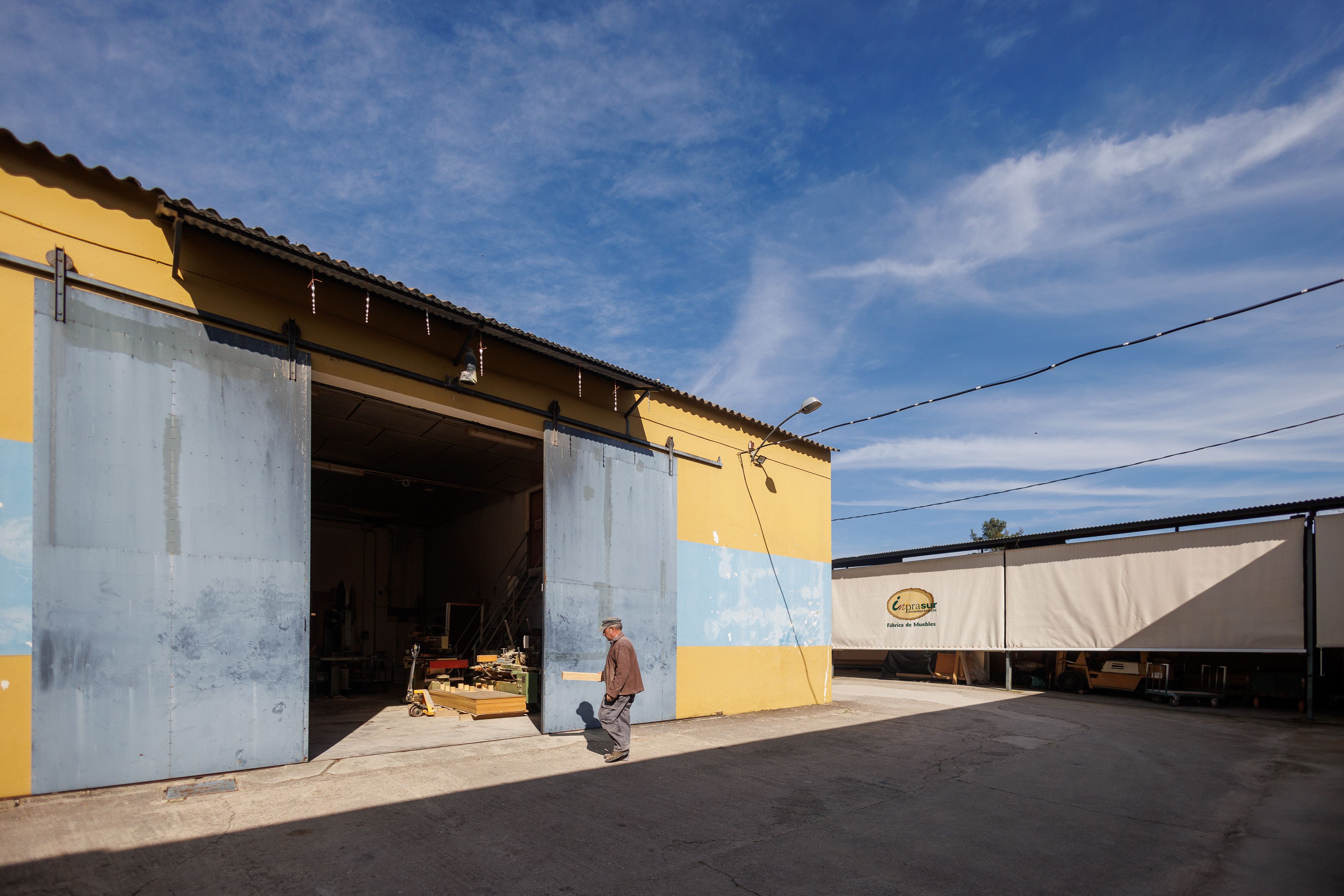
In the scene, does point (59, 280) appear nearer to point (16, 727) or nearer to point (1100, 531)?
point (16, 727)

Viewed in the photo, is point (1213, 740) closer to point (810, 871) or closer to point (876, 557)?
point (810, 871)

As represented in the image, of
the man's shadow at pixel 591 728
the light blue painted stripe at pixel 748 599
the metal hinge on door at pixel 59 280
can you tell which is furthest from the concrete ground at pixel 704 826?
the metal hinge on door at pixel 59 280

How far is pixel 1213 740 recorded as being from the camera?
1115 cm

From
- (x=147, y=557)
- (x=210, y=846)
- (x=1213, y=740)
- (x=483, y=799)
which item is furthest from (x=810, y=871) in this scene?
(x=1213, y=740)

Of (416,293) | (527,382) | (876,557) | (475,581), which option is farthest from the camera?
(876,557)

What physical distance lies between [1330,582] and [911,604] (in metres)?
9.98

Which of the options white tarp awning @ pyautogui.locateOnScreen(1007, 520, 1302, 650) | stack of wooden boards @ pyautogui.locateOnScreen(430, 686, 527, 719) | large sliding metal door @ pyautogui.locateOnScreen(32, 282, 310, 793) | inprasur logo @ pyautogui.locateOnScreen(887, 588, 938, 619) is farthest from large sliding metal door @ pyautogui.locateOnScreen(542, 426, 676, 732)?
inprasur logo @ pyautogui.locateOnScreen(887, 588, 938, 619)

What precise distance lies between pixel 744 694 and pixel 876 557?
13.4m

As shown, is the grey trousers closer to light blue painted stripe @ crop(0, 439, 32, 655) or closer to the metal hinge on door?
light blue painted stripe @ crop(0, 439, 32, 655)

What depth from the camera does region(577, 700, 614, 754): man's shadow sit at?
8742mm

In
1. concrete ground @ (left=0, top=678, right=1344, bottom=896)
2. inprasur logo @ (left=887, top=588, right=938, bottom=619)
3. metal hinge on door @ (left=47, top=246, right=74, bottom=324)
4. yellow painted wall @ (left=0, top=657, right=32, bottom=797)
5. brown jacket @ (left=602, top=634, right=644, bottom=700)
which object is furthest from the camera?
inprasur logo @ (left=887, top=588, right=938, bottom=619)

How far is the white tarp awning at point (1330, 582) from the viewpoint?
14148 millimetres

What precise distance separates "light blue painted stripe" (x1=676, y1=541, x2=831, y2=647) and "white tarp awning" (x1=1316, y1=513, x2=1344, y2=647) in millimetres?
9805

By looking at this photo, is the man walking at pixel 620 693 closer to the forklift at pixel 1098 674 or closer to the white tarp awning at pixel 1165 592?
the white tarp awning at pixel 1165 592
